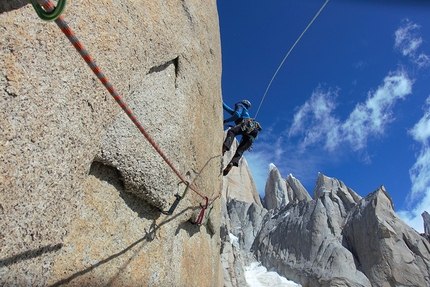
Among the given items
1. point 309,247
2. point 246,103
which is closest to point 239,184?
point 309,247

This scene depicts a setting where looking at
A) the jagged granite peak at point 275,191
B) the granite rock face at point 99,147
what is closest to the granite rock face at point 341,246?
the granite rock face at point 99,147

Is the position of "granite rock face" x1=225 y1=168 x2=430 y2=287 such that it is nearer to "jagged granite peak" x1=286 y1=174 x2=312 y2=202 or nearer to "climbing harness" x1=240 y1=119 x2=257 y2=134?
"climbing harness" x1=240 y1=119 x2=257 y2=134

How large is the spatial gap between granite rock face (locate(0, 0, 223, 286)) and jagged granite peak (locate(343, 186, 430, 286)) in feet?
62.9

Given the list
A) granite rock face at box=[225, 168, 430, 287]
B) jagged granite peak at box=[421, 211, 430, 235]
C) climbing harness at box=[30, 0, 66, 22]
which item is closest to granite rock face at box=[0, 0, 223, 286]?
climbing harness at box=[30, 0, 66, 22]

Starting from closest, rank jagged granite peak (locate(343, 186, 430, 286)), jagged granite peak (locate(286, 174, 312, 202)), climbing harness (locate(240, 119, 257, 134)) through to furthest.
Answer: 1. climbing harness (locate(240, 119, 257, 134))
2. jagged granite peak (locate(343, 186, 430, 286))
3. jagged granite peak (locate(286, 174, 312, 202))

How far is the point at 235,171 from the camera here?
1853 inches

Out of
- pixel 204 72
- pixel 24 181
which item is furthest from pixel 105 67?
pixel 204 72

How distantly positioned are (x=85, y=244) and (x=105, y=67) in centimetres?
166

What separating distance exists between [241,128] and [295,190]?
148 feet

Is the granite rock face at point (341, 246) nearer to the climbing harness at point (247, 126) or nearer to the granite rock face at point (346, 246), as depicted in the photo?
the granite rock face at point (346, 246)

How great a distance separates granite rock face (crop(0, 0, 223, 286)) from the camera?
5.52ft

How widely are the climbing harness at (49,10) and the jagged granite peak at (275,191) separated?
46.7 metres

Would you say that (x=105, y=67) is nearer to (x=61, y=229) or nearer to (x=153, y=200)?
(x=61, y=229)

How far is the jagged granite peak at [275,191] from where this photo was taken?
46.3 m
